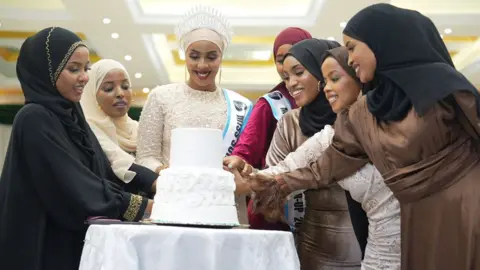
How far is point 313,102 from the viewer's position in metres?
2.82

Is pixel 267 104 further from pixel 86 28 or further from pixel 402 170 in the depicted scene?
pixel 86 28

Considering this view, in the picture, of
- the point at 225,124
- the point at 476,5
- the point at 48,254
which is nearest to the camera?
the point at 48,254

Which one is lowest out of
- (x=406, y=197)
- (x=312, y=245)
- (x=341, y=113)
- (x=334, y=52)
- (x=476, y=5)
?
(x=312, y=245)

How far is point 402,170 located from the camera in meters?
2.10

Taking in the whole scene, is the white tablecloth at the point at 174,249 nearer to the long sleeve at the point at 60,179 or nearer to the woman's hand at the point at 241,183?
the long sleeve at the point at 60,179

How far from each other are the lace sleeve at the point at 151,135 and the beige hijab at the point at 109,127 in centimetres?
7

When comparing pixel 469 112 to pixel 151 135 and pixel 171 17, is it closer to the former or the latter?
pixel 151 135

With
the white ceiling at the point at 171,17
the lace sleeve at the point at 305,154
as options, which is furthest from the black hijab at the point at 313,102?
the white ceiling at the point at 171,17

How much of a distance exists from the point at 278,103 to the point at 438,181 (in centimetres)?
118

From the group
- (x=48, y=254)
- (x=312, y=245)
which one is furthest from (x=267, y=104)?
(x=48, y=254)

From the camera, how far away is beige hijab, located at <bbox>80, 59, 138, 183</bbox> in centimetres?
292

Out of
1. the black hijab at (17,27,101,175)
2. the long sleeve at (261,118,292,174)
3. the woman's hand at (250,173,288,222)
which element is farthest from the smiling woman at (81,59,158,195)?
the woman's hand at (250,173,288,222)

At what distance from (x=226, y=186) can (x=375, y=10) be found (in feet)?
2.87

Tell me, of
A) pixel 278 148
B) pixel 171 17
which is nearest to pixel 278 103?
pixel 278 148
